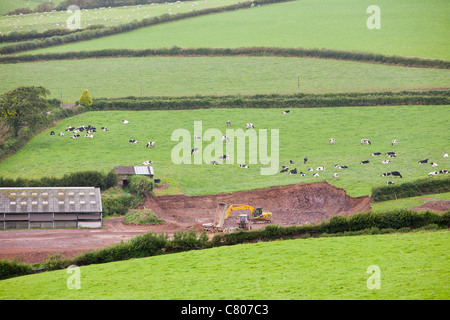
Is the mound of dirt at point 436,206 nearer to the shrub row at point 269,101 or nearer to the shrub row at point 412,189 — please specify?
the shrub row at point 412,189

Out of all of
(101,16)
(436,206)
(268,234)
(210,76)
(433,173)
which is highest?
(101,16)

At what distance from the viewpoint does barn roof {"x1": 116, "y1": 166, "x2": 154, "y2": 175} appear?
214 feet

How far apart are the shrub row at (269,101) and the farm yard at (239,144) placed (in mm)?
187

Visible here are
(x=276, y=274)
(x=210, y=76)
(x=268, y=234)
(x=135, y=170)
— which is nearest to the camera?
(x=276, y=274)

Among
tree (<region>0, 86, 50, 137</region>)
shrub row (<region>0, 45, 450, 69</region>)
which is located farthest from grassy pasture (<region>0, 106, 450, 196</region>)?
shrub row (<region>0, 45, 450, 69</region>)

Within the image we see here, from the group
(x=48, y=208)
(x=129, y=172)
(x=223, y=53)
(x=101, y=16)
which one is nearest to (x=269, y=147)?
(x=129, y=172)

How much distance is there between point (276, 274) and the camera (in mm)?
37500

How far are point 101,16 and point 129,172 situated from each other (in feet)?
223

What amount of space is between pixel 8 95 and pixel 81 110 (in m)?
12.3

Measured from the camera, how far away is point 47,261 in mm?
43469

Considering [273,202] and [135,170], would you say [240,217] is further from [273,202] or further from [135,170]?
[135,170]

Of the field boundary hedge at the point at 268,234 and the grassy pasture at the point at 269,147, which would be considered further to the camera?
the grassy pasture at the point at 269,147

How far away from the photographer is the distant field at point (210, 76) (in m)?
90.6

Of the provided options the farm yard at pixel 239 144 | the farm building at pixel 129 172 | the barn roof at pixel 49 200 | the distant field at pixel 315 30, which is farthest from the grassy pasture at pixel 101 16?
the barn roof at pixel 49 200
